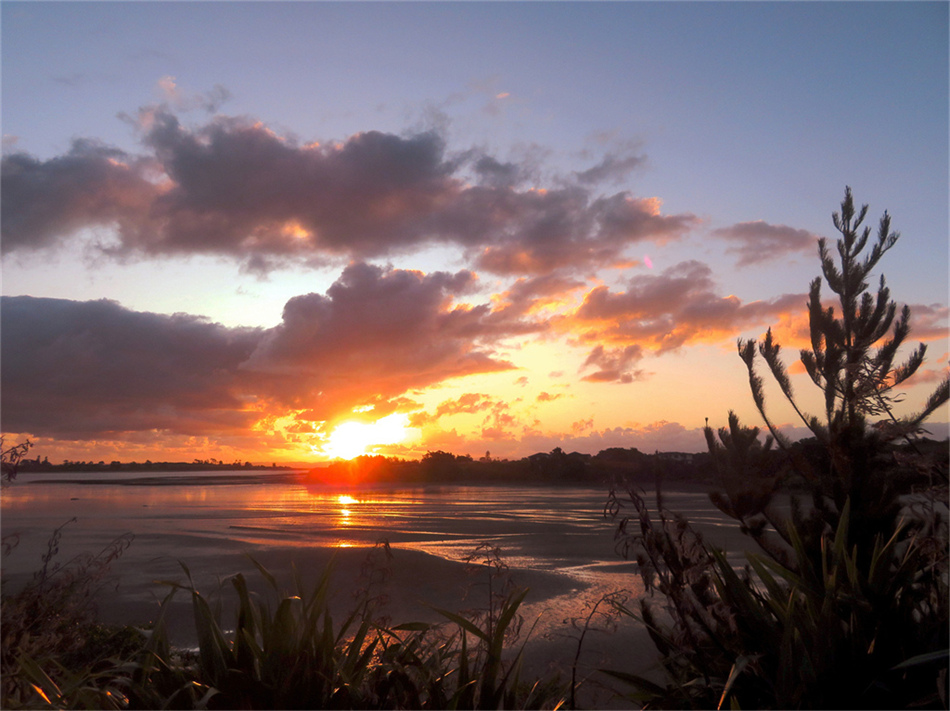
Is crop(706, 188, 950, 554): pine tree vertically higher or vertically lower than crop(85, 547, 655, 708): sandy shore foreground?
higher

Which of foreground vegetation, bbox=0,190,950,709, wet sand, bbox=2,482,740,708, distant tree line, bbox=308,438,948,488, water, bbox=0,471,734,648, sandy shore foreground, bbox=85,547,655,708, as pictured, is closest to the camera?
foreground vegetation, bbox=0,190,950,709

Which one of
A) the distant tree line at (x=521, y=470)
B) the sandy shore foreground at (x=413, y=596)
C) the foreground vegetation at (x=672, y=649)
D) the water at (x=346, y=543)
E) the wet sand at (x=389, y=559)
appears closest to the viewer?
the foreground vegetation at (x=672, y=649)

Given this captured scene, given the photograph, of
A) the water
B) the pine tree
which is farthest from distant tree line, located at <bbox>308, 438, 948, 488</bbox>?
the pine tree

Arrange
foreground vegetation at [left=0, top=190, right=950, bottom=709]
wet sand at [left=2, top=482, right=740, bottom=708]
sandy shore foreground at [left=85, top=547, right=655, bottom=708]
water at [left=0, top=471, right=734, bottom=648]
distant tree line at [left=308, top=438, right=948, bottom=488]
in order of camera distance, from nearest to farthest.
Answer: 1. foreground vegetation at [left=0, top=190, right=950, bottom=709]
2. sandy shore foreground at [left=85, top=547, right=655, bottom=708]
3. wet sand at [left=2, top=482, right=740, bottom=708]
4. water at [left=0, top=471, right=734, bottom=648]
5. distant tree line at [left=308, top=438, right=948, bottom=488]

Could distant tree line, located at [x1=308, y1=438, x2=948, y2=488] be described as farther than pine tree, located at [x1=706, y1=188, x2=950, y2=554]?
Yes

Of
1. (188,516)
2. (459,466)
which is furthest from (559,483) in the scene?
(188,516)

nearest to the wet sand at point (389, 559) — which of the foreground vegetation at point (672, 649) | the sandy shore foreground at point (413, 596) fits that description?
the sandy shore foreground at point (413, 596)

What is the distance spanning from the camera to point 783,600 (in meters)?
3.36

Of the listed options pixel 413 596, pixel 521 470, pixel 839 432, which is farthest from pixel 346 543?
pixel 521 470

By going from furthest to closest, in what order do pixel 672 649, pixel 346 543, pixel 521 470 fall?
pixel 521 470 → pixel 346 543 → pixel 672 649

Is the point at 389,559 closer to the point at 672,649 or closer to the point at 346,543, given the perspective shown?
the point at 672,649

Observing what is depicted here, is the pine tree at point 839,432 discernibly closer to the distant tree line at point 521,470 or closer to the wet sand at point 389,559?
the wet sand at point 389,559

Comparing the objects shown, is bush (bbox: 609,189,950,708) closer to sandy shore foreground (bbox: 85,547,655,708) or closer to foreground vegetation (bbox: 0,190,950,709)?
foreground vegetation (bbox: 0,190,950,709)

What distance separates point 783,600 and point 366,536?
528 inches
